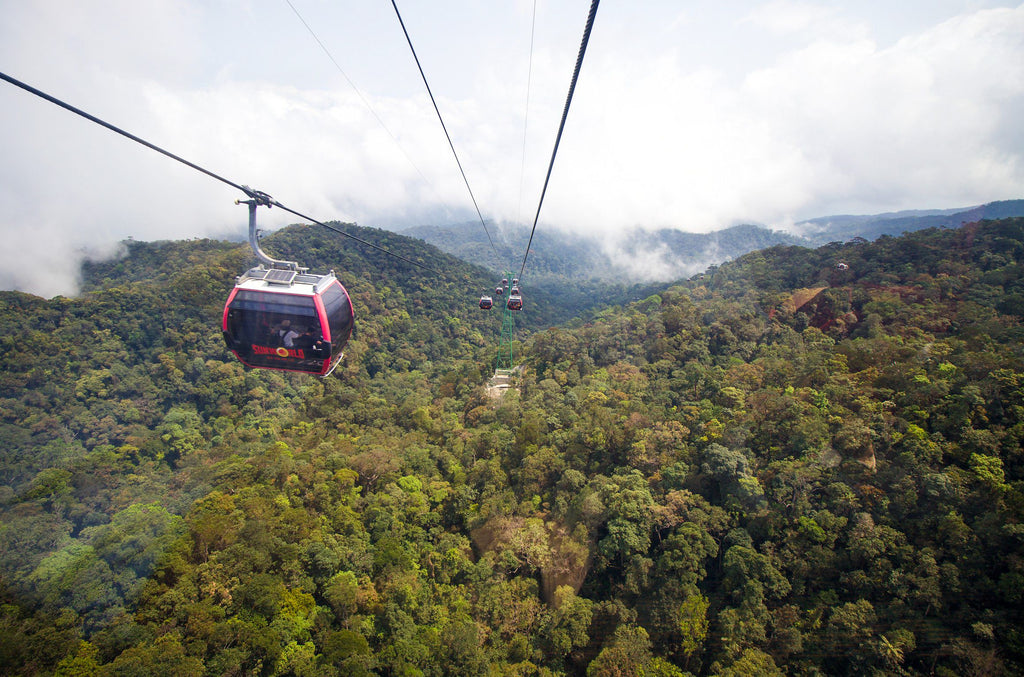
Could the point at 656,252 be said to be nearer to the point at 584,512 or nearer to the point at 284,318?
the point at 584,512

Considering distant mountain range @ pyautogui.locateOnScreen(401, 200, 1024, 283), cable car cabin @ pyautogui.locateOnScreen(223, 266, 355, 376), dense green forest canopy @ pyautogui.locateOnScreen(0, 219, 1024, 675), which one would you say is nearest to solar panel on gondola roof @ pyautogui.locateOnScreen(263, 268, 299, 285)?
cable car cabin @ pyautogui.locateOnScreen(223, 266, 355, 376)

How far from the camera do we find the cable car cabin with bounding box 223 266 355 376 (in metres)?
7.95

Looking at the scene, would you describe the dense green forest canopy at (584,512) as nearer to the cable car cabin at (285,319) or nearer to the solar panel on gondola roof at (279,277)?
the cable car cabin at (285,319)

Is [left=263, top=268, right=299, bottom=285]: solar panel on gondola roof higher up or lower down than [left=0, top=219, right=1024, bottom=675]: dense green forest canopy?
higher up

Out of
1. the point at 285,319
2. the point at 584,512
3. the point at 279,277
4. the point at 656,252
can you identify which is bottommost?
the point at 584,512

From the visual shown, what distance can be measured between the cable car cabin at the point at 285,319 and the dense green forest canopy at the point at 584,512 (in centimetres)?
1109

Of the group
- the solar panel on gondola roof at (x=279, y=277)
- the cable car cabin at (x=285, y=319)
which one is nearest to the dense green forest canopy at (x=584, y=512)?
the cable car cabin at (x=285, y=319)

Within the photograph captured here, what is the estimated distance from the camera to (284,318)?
8.12 m

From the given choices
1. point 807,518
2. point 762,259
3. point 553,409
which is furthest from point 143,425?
point 762,259

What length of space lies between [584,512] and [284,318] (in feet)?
51.1

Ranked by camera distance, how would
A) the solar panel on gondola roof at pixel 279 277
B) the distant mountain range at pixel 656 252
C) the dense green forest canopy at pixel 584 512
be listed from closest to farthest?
the solar panel on gondola roof at pixel 279 277 < the dense green forest canopy at pixel 584 512 < the distant mountain range at pixel 656 252

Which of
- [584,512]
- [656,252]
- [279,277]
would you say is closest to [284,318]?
[279,277]

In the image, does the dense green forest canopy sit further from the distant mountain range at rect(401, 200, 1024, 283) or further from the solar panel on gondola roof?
the distant mountain range at rect(401, 200, 1024, 283)

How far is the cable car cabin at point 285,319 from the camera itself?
7945mm
